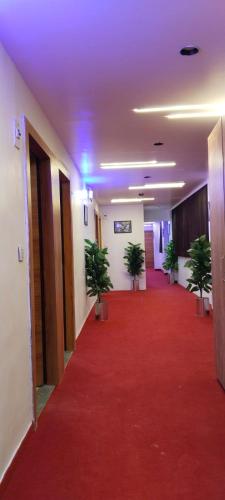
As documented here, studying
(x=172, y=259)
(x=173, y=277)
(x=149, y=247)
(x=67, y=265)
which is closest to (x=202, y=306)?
(x=67, y=265)

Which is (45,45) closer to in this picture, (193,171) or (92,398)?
(92,398)

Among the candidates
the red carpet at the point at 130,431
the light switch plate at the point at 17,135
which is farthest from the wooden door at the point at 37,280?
the light switch plate at the point at 17,135

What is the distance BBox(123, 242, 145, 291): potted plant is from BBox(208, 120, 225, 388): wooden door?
6.74 m

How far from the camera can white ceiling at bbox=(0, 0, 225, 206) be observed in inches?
76.0

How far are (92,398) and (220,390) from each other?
1.08 meters

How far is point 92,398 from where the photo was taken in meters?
→ 3.12

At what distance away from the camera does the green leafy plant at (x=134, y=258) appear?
10047mm

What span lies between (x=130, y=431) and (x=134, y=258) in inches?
299

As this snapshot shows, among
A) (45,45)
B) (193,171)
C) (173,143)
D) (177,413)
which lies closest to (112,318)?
(193,171)

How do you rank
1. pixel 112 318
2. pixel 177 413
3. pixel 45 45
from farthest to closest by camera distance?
pixel 112 318
pixel 177 413
pixel 45 45

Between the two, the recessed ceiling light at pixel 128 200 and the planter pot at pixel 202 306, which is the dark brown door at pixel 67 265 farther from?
the recessed ceiling light at pixel 128 200

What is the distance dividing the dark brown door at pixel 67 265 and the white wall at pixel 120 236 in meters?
5.85

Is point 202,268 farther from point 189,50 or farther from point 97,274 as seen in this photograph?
point 189,50

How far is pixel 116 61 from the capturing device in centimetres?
246
